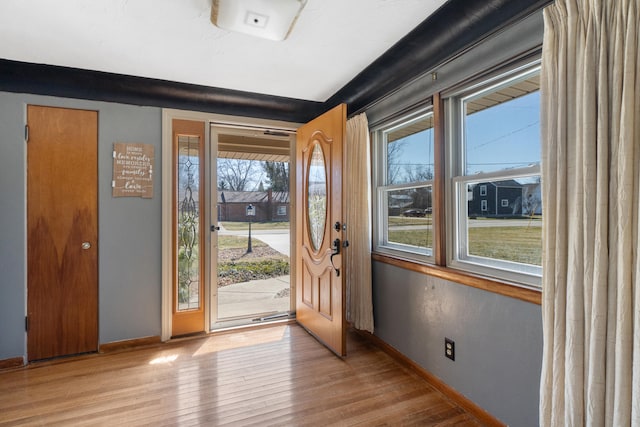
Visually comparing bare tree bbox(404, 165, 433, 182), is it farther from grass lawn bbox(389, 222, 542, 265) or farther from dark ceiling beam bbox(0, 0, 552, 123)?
dark ceiling beam bbox(0, 0, 552, 123)

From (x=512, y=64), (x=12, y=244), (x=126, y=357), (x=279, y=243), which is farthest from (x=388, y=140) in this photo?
(x=12, y=244)

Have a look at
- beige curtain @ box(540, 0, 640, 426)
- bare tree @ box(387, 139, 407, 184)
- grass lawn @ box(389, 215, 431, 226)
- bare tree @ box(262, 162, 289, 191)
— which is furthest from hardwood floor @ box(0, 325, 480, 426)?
bare tree @ box(262, 162, 289, 191)

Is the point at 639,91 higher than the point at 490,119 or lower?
lower

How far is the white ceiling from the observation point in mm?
1852

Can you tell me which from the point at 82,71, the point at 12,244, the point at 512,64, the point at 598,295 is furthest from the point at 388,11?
the point at 12,244

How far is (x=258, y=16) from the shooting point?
1787 millimetres

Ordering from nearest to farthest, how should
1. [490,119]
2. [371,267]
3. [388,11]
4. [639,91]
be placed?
1. [639,91]
2. [388,11]
3. [490,119]
4. [371,267]

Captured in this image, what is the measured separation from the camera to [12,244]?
258 cm

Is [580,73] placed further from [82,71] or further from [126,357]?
[126,357]

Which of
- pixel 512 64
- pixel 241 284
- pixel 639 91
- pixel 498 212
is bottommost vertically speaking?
pixel 241 284

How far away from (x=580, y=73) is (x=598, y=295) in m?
0.89

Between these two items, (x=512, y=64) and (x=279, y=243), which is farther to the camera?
(x=279, y=243)

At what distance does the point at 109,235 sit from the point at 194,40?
1.87 meters

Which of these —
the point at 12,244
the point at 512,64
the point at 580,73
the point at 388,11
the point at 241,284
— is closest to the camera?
the point at 580,73
